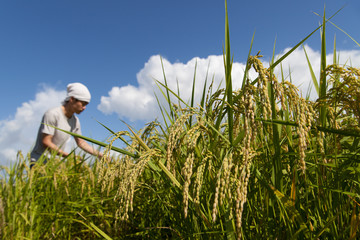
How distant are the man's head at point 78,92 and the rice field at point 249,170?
2.87 meters

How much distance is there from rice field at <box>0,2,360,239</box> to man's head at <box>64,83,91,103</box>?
9.43 ft

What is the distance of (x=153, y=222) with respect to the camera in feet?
7.10

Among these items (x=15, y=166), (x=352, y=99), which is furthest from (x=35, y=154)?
(x=352, y=99)

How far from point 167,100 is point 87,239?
155 cm

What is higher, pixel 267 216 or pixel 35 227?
pixel 267 216

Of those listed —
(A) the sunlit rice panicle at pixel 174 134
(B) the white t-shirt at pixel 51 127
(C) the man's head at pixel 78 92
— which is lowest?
(A) the sunlit rice panicle at pixel 174 134

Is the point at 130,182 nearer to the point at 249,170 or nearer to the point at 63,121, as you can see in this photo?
the point at 249,170

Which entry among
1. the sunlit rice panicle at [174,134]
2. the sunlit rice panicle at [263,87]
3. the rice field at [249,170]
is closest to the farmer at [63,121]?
the rice field at [249,170]

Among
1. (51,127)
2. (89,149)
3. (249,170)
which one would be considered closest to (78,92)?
(51,127)

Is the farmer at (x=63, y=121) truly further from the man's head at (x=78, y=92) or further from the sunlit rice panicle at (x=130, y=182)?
the sunlit rice panicle at (x=130, y=182)

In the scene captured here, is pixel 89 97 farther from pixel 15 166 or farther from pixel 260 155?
pixel 260 155

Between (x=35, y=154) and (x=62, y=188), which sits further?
(x=35, y=154)

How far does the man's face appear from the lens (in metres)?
5.27

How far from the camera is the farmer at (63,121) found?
4621 millimetres
